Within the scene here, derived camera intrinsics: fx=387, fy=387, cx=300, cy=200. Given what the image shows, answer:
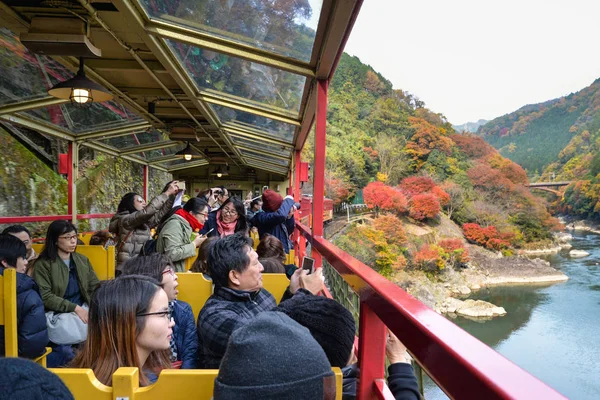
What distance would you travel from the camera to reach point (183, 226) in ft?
9.68

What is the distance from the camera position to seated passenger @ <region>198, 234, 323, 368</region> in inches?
53.5

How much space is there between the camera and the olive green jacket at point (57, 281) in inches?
92.0

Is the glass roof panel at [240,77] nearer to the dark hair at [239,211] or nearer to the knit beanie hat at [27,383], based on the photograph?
→ the dark hair at [239,211]

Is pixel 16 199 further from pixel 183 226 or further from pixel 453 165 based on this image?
pixel 453 165

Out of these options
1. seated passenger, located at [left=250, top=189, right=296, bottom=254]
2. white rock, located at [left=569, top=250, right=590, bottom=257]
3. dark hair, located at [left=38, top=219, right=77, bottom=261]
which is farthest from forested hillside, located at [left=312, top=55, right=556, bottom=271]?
dark hair, located at [left=38, top=219, right=77, bottom=261]

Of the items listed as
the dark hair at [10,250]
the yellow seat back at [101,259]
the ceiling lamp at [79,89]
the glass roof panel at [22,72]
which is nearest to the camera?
the dark hair at [10,250]

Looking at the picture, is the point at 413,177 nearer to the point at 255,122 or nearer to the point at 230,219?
the point at 255,122

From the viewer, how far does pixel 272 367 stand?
73cm

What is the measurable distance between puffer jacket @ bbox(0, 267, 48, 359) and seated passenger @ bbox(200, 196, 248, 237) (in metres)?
1.73

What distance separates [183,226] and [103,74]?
7.71 ft

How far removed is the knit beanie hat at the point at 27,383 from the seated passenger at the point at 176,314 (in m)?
1.29

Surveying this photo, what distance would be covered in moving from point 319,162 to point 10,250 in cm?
233

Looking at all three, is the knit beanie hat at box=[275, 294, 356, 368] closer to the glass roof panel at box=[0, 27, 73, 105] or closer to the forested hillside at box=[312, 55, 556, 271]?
the glass roof panel at box=[0, 27, 73, 105]

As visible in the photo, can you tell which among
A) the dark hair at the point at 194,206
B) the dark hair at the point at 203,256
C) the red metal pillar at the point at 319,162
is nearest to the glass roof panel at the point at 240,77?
the red metal pillar at the point at 319,162
